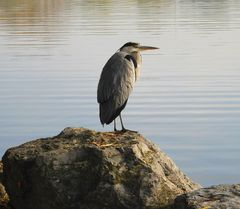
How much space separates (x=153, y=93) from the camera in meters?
19.1

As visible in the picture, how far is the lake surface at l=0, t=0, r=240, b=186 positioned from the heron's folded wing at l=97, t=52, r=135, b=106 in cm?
262

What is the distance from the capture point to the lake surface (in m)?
13.6

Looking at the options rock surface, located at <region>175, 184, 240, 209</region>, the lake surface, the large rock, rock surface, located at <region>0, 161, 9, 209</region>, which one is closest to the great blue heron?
rock surface, located at <region>0, 161, 9, 209</region>

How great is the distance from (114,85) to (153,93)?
32.8 feet

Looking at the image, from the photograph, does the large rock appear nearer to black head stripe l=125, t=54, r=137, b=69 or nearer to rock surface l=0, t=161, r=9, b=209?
rock surface l=0, t=161, r=9, b=209

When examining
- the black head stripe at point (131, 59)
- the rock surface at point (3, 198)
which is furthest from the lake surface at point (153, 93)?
the rock surface at point (3, 198)

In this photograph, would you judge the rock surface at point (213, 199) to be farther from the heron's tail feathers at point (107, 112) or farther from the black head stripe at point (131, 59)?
the black head stripe at point (131, 59)

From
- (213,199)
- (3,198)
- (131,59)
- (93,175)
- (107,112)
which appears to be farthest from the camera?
(131,59)

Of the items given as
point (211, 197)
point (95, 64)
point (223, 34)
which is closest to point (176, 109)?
point (95, 64)

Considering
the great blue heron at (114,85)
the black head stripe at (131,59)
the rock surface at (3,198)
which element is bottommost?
the rock surface at (3,198)

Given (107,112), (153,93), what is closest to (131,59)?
(107,112)

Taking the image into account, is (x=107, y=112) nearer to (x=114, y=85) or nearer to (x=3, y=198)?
(x=114, y=85)

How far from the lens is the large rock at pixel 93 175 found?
6.68 metres

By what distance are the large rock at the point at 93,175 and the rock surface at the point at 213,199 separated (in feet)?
2.07
